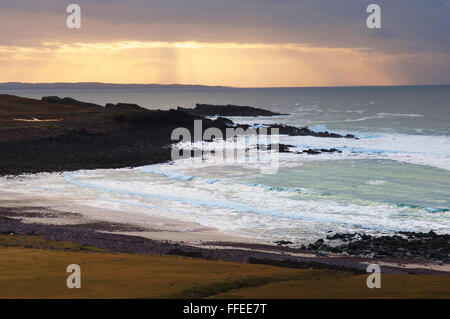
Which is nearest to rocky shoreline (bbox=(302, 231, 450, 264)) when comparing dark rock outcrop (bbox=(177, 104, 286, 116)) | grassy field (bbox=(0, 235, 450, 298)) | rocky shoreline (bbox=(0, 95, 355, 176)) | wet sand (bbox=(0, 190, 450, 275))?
wet sand (bbox=(0, 190, 450, 275))

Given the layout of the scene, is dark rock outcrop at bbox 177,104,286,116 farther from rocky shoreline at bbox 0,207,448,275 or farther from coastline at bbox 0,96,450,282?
rocky shoreline at bbox 0,207,448,275

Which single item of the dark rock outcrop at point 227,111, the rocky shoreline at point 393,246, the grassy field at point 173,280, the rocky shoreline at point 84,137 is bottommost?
the rocky shoreline at point 393,246

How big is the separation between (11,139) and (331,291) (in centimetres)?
4172

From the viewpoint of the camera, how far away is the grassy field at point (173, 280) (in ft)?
35.2

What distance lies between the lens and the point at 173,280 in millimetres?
11945

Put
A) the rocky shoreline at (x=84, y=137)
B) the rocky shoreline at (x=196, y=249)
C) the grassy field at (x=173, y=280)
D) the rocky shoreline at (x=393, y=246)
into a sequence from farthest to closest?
the rocky shoreline at (x=84, y=137), the rocky shoreline at (x=393, y=246), the rocky shoreline at (x=196, y=249), the grassy field at (x=173, y=280)

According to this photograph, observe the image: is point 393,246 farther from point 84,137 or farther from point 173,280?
point 84,137

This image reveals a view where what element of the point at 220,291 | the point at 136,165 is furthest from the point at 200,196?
the point at 220,291

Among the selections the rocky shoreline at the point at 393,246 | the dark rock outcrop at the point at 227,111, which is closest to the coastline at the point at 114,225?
the rocky shoreline at the point at 393,246

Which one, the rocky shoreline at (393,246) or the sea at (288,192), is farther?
the sea at (288,192)

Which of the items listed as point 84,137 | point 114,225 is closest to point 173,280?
point 114,225

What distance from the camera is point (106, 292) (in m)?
Result: 10.6

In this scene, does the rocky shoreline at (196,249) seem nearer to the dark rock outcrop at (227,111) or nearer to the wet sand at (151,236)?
the wet sand at (151,236)
